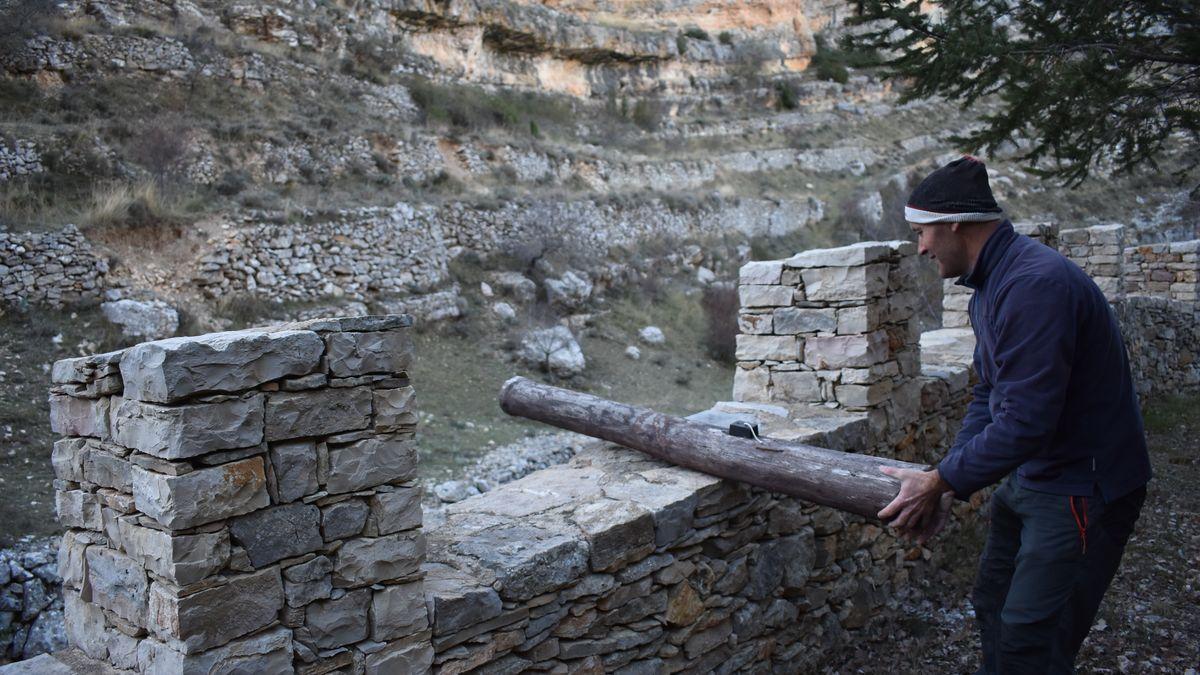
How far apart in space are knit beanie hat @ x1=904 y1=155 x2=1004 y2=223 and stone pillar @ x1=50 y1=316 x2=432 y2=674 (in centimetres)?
193

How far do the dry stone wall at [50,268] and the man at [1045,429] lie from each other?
10889 mm

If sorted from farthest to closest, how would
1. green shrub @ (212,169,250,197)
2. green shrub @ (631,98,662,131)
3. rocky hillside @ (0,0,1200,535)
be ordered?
green shrub @ (631,98,662,131) < green shrub @ (212,169,250,197) < rocky hillside @ (0,0,1200,535)

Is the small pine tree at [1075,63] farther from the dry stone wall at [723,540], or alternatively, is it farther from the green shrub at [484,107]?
the green shrub at [484,107]

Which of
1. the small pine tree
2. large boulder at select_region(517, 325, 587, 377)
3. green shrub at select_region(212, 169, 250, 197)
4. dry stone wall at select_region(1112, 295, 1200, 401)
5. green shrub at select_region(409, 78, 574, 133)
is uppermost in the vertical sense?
green shrub at select_region(409, 78, 574, 133)

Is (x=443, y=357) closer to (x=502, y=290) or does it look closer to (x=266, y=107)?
(x=502, y=290)

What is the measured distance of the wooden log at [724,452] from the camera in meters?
3.29

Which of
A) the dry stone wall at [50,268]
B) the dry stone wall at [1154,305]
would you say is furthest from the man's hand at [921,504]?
the dry stone wall at [50,268]

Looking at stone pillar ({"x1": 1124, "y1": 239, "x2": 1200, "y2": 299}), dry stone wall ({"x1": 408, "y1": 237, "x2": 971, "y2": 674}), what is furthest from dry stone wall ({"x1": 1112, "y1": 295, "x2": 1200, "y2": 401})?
dry stone wall ({"x1": 408, "y1": 237, "x2": 971, "y2": 674})

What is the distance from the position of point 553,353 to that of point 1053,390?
1106 centimetres

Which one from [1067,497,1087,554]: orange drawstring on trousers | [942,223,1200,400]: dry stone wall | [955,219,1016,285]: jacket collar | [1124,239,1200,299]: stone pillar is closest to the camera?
[1067,497,1087,554]: orange drawstring on trousers

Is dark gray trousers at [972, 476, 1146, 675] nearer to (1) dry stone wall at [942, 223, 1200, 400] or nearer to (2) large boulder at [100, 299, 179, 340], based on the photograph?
(1) dry stone wall at [942, 223, 1200, 400]

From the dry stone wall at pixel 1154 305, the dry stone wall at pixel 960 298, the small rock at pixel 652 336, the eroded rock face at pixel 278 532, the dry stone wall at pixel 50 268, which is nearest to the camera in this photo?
the eroded rock face at pixel 278 532

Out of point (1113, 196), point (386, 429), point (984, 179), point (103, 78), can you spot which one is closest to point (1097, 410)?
point (984, 179)

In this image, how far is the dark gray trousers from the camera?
2.44 m
